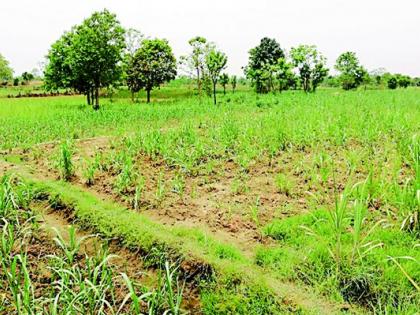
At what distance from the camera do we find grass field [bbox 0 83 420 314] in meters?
2.91

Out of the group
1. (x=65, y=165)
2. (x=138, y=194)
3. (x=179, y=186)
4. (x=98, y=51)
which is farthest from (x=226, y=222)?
(x=98, y=51)

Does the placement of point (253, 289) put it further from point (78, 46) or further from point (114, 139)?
point (78, 46)

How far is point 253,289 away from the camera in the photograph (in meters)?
3.03

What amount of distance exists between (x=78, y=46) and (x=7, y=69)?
118 ft

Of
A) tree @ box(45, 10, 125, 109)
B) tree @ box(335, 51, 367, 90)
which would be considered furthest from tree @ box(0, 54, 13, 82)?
tree @ box(335, 51, 367, 90)

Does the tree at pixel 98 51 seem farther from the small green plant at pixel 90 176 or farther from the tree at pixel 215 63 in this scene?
the small green plant at pixel 90 176

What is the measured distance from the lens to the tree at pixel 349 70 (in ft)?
157

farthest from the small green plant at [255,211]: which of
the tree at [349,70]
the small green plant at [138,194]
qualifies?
the tree at [349,70]

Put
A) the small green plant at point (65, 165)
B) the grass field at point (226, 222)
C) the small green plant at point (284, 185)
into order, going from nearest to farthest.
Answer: the grass field at point (226, 222)
the small green plant at point (284, 185)
the small green plant at point (65, 165)

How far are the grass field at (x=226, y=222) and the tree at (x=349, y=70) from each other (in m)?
43.1

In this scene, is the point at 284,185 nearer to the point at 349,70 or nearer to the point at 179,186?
the point at 179,186

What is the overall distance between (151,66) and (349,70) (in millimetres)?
30852

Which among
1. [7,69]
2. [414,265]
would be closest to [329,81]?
[7,69]

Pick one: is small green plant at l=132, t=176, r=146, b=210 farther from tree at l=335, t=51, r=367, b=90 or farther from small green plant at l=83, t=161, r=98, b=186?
tree at l=335, t=51, r=367, b=90
